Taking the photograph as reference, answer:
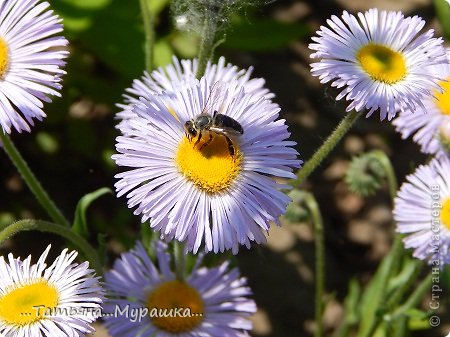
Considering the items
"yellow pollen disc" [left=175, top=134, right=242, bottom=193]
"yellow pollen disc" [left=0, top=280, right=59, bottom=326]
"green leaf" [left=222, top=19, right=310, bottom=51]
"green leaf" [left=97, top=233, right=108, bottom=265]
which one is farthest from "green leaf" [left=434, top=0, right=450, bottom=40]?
"yellow pollen disc" [left=0, top=280, right=59, bottom=326]

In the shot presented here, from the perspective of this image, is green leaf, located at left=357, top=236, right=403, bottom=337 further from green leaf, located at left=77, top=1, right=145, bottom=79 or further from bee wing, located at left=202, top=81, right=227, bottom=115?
green leaf, located at left=77, top=1, right=145, bottom=79

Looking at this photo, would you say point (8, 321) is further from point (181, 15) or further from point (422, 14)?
point (422, 14)

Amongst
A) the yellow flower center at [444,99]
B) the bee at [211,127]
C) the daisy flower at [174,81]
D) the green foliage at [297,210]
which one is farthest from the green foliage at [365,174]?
the bee at [211,127]

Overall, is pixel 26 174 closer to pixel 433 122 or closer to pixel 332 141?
pixel 332 141

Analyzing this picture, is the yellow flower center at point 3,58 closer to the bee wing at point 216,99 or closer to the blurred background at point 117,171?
the bee wing at point 216,99

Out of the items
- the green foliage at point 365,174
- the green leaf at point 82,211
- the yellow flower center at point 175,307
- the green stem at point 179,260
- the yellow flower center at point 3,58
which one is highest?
the yellow flower center at point 3,58

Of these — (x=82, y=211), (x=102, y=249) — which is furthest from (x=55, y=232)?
(x=102, y=249)
